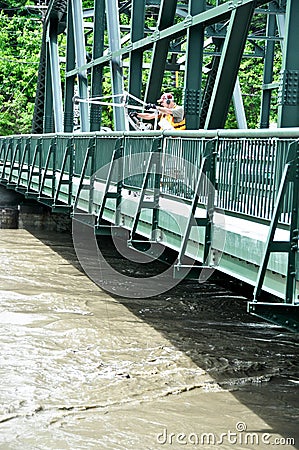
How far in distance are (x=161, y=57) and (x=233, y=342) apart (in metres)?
8.29

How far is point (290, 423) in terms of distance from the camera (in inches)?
433

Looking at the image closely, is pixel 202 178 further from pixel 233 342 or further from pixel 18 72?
pixel 18 72

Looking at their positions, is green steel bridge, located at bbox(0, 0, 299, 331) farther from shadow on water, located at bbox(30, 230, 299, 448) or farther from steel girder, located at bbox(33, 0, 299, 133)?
shadow on water, located at bbox(30, 230, 299, 448)

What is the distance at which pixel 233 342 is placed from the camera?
15156 millimetres

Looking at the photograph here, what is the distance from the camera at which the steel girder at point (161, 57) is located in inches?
636

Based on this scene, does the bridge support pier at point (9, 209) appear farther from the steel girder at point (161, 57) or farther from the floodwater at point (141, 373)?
the floodwater at point (141, 373)

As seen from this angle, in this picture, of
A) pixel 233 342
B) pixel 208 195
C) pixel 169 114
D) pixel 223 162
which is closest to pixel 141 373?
pixel 233 342

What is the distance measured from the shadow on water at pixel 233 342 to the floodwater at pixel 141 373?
0.7 inches

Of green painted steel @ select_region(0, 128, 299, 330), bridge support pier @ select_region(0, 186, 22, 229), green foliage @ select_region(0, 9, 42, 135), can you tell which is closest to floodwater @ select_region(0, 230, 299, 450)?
green painted steel @ select_region(0, 128, 299, 330)

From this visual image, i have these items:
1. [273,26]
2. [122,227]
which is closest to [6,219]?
[273,26]

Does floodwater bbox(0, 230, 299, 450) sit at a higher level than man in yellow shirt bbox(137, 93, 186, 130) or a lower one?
lower

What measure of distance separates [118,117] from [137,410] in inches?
578

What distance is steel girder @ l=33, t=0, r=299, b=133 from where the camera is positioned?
16156 millimetres

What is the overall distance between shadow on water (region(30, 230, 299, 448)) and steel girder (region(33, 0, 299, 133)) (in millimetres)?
3137
